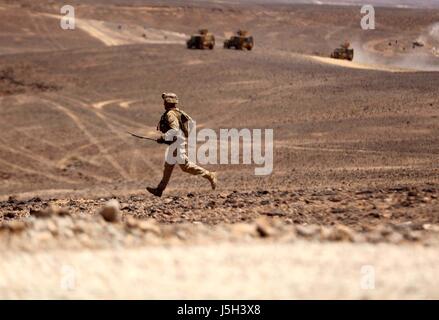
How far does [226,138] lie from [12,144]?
19.2 ft

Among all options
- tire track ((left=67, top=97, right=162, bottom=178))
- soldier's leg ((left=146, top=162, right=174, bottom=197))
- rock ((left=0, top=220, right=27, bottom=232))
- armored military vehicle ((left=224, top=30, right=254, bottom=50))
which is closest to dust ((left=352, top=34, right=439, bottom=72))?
armored military vehicle ((left=224, top=30, right=254, bottom=50))

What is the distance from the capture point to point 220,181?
14641 millimetres

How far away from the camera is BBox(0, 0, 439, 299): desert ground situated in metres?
5.84

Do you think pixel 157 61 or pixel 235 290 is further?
pixel 157 61

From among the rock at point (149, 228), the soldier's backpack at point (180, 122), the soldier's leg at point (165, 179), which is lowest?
the soldier's leg at point (165, 179)

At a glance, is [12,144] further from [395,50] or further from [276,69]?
[395,50]

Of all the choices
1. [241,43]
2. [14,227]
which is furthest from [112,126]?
[241,43]

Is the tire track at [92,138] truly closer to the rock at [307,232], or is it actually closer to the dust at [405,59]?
the rock at [307,232]

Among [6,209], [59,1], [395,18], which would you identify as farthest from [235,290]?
[59,1]

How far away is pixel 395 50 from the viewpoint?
52094 mm

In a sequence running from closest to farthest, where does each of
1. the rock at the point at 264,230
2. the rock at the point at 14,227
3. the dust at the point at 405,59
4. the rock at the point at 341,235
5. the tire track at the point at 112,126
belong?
the rock at the point at 341,235
the rock at the point at 264,230
the rock at the point at 14,227
the tire track at the point at 112,126
the dust at the point at 405,59

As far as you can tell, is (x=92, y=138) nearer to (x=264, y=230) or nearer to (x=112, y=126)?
(x=112, y=126)

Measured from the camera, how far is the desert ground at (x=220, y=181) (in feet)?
19.1

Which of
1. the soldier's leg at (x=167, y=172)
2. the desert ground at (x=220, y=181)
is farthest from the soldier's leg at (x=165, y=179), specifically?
the desert ground at (x=220, y=181)
